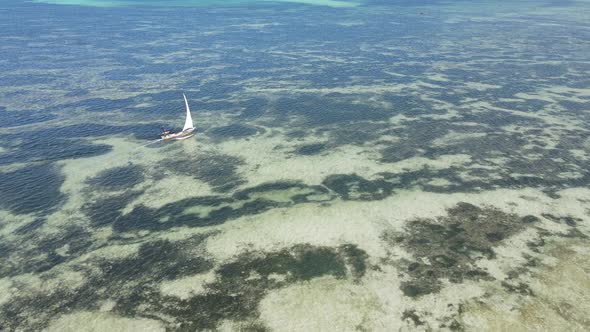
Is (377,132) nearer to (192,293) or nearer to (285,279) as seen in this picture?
(285,279)

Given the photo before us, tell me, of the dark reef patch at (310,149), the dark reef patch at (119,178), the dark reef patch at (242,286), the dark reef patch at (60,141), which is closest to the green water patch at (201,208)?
the dark reef patch at (119,178)

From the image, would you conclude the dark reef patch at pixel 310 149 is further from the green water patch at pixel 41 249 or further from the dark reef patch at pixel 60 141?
the green water patch at pixel 41 249

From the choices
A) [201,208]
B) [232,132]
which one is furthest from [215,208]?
[232,132]

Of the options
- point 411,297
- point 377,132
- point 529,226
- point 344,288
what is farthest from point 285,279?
point 377,132

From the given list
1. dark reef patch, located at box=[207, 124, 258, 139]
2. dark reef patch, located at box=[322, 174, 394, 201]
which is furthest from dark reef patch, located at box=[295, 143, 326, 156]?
dark reef patch, located at box=[207, 124, 258, 139]

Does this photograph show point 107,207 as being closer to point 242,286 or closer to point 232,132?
point 242,286

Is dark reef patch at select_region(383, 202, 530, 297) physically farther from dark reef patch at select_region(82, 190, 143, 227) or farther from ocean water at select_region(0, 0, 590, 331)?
dark reef patch at select_region(82, 190, 143, 227)

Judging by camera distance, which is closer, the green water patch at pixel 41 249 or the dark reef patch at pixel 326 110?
the green water patch at pixel 41 249
